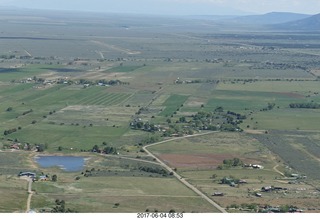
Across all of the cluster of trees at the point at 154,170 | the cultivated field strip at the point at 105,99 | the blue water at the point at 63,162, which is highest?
the cluster of trees at the point at 154,170

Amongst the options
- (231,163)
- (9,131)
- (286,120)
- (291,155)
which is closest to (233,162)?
(231,163)

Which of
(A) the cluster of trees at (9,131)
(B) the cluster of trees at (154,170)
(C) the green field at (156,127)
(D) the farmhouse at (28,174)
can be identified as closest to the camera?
(C) the green field at (156,127)

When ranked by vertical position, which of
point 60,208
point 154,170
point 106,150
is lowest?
point 106,150

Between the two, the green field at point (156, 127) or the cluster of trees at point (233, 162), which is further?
the cluster of trees at point (233, 162)

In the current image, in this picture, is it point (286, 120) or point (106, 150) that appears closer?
point (106, 150)

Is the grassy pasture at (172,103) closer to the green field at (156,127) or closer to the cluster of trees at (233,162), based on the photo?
the green field at (156,127)

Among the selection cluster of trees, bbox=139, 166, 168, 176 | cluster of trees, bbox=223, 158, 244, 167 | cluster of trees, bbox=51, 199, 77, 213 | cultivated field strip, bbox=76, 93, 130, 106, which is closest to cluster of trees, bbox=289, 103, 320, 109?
cultivated field strip, bbox=76, 93, 130, 106

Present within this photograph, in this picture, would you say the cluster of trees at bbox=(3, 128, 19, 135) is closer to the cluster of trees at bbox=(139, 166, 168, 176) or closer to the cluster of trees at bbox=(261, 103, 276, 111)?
the cluster of trees at bbox=(139, 166, 168, 176)

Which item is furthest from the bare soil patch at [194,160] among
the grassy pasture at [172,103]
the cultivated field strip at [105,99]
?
the cultivated field strip at [105,99]

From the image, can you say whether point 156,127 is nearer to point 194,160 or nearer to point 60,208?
point 194,160
